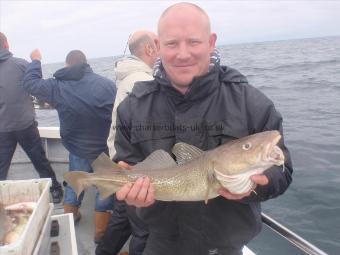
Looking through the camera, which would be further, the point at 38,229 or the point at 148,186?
the point at 38,229

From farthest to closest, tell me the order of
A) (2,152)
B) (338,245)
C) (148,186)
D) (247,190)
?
(2,152), (338,245), (148,186), (247,190)

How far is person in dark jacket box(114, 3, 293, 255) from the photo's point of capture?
2.67 metres

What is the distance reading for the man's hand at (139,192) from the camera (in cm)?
266

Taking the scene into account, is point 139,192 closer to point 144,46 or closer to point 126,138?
point 126,138

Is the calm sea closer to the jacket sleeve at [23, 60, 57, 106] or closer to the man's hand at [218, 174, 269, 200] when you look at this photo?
the man's hand at [218, 174, 269, 200]

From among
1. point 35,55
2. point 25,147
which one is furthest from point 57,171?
point 35,55

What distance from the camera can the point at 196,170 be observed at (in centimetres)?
265

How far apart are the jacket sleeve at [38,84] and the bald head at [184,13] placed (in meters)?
3.08

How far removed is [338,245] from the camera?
5852mm

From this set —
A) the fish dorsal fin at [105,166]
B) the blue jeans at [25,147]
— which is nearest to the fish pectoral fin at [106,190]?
the fish dorsal fin at [105,166]

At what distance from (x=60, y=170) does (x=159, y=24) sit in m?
5.51

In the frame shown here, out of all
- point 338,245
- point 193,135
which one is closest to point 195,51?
point 193,135

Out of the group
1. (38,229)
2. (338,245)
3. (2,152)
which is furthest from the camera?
(2,152)

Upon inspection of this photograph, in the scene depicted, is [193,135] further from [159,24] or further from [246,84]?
[159,24]
